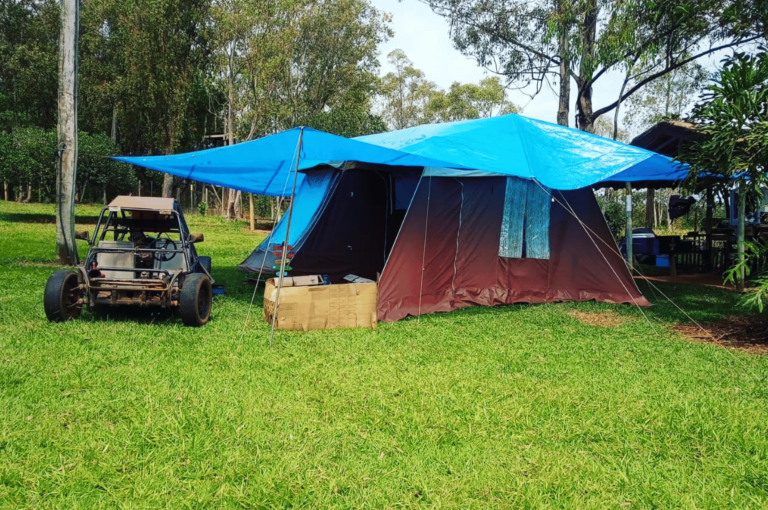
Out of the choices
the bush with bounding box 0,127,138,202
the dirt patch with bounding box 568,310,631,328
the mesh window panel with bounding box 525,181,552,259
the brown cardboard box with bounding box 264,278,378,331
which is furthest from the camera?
the bush with bounding box 0,127,138,202

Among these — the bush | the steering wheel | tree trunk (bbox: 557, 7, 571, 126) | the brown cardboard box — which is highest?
tree trunk (bbox: 557, 7, 571, 126)

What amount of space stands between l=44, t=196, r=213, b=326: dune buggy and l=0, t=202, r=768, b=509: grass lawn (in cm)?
26

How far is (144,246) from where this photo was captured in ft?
20.4

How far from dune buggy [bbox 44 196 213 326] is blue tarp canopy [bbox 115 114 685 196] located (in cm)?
75

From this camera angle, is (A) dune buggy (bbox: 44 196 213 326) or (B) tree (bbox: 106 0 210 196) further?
(B) tree (bbox: 106 0 210 196)

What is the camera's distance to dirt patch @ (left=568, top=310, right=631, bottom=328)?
6399 mm

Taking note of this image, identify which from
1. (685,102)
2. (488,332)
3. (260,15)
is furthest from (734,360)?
(685,102)

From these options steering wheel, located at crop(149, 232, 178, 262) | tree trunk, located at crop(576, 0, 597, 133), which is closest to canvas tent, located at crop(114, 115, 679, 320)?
steering wheel, located at crop(149, 232, 178, 262)

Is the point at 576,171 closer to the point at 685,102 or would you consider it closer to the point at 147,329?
the point at 147,329

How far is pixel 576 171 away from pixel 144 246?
5.03 metres

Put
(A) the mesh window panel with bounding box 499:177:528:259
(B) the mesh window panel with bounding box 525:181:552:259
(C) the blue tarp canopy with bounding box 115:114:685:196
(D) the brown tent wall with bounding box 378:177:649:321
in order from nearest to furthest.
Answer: (C) the blue tarp canopy with bounding box 115:114:685:196
(D) the brown tent wall with bounding box 378:177:649:321
(A) the mesh window panel with bounding box 499:177:528:259
(B) the mesh window panel with bounding box 525:181:552:259

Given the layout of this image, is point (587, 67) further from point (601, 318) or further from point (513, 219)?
point (601, 318)

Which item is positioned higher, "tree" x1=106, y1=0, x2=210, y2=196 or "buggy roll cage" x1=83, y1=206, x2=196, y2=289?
"tree" x1=106, y1=0, x2=210, y2=196

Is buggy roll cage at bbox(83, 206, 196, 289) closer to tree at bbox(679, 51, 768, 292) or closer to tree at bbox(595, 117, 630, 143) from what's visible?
tree at bbox(679, 51, 768, 292)
